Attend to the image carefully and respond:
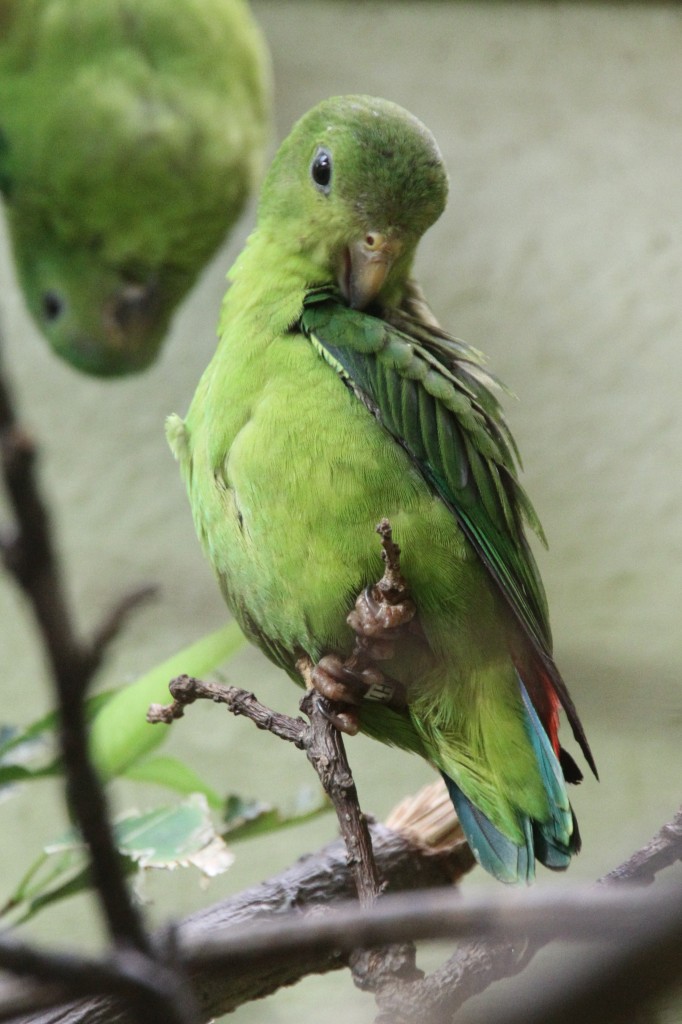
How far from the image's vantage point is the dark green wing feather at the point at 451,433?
1471mm

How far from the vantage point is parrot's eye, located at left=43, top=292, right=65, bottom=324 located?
10.4 ft

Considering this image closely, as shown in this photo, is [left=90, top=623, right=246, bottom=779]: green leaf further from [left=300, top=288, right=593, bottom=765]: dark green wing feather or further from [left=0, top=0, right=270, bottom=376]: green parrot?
[left=0, top=0, right=270, bottom=376]: green parrot

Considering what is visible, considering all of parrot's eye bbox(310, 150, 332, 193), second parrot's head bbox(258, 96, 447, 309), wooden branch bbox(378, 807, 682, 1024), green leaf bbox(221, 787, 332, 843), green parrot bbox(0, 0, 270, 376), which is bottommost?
wooden branch bbox(378, 807, 682, 1024)

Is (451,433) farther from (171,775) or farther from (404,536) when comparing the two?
(171,775)

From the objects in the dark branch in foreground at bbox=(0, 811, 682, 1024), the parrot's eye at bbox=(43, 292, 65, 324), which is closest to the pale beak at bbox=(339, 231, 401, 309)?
the dark branch in foreground at bbox=(0, 811, 682, 1024)

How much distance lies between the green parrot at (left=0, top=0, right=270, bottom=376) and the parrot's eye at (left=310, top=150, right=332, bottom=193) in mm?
1295

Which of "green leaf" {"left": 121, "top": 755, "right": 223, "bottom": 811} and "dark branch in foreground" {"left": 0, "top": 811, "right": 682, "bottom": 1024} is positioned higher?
"green leaf" {"left": 121, "top": 755, "right": 223, "bottom": 811}

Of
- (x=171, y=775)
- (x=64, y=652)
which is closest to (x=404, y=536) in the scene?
(x=171, y=775)

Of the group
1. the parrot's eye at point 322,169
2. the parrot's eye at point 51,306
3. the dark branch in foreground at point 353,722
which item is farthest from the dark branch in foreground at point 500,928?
the parrot's eye at point 51,306

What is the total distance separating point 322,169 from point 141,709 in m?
0.97

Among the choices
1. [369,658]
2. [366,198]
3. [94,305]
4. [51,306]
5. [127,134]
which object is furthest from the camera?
[51,306]

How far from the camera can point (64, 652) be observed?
0.40 metres

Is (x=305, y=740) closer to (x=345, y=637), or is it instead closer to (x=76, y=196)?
(x=345, y=637)

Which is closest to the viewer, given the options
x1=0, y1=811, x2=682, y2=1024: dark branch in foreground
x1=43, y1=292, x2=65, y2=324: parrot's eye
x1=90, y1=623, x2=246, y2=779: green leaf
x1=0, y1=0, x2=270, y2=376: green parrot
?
x1=0, y1=811, x2=682, y2=1024: dark branch in foreground
